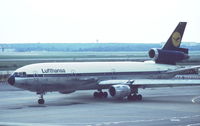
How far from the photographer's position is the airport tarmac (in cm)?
3030

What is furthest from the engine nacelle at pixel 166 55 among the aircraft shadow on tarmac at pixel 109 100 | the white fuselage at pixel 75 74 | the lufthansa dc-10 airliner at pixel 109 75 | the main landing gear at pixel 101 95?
the main landing gear at pixel 101 95

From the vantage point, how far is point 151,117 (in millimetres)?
32344

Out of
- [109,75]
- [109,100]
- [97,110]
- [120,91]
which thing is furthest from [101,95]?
[97,110]

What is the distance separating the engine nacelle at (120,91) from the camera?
4338 centimetres

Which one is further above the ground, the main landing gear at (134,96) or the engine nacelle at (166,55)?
the engine nacelle at (166,55)

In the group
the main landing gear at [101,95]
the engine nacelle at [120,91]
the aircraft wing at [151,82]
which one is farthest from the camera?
the main landing gear at [101,95]

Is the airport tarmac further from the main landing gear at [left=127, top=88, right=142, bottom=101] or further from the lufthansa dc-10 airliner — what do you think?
the lufthansa dc-10 airliner

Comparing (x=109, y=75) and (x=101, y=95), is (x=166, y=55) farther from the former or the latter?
(x=101, y=95)

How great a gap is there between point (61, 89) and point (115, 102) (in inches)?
218

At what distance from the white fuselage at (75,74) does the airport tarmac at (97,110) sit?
1641 mm

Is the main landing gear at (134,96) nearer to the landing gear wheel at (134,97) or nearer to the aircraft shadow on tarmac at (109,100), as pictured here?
the landing gear wheel at (134,97)
